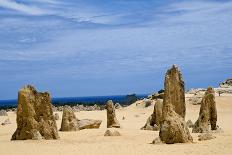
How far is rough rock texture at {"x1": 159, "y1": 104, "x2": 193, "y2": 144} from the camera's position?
17.2 m

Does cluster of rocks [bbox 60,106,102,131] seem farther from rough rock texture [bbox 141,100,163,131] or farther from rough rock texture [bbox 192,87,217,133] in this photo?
rough rock texture [bbox 192,87,217,133]

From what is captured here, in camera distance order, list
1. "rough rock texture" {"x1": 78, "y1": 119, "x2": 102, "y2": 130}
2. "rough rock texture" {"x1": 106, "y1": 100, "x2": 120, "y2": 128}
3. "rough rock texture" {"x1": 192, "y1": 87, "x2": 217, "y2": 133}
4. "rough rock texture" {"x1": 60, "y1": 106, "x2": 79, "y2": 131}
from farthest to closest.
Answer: "rough rock texture" {"x1": 106, "y1": 100, "x2": 120, "y2": 128}
"rough rock texture" {"x1": 78, "y1": 119, "x2": 102, "y2": 130}
"rough rock texture" {"x1": 60, "y1": 106, "x2": 79, "y2": 131}
"rough rock texture" {"x1": 192, "y1": 87, "x2": 217, "y2": 133}

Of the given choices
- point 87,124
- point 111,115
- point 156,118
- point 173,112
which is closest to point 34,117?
point 173,112

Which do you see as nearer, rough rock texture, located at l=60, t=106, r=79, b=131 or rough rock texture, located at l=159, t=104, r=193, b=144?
rough rock texture, located at l=159, t=104, r=193, b=144

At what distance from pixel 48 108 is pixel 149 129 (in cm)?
727

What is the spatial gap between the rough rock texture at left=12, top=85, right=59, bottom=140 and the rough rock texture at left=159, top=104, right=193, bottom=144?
4915 mm

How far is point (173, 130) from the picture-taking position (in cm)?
1717

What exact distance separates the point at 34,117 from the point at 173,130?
5969mm

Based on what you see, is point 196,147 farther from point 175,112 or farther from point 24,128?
point 24,128

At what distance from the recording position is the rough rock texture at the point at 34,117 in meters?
19.5

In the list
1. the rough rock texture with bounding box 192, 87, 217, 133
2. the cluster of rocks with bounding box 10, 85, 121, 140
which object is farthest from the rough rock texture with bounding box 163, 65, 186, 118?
the cluster of rocks with bounding box 10, 85, 121, 140

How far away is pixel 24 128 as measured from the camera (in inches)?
772

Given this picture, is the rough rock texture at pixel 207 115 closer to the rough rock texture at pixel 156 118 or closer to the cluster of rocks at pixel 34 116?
the rough rock texture at pixel 156 118

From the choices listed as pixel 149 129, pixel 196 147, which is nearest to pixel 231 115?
pixel 149 129
